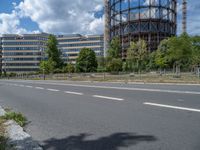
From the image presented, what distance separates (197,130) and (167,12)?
99.0 meters

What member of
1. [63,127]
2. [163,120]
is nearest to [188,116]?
[163,120]

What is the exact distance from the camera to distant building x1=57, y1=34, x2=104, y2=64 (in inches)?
5507

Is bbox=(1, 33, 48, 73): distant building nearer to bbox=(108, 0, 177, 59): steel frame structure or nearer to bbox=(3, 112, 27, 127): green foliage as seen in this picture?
bbox=(108, 0, 177, 59): steel frame structure

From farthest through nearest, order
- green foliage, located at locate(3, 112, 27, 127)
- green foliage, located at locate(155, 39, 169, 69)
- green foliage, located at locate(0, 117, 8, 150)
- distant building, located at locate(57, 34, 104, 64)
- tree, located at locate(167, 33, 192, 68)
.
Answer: distant building, located at locate(57, 34, 104, 64) → green foliage, located at locate(155, 39, 169, 69) → tree, located at locate(167, 33, 192, 68) → green foliage, located at locate(3, 112, 27, 127) → green foliage, located at locate(0, 117, 8, 150)

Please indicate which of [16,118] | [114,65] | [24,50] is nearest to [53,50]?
[114,65]

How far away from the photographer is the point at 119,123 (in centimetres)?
586

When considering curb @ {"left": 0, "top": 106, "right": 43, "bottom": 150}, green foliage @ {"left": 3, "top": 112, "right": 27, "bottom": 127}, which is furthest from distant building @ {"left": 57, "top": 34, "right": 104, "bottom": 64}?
curb @ {"left": 0, "top": 106, "right": 43, "bottom": 150}

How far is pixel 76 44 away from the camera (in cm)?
14375

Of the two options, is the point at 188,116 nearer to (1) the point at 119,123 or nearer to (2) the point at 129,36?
(1) the point at 119,123

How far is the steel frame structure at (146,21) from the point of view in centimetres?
9500

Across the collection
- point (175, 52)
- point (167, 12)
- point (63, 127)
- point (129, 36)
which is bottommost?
point (63, 127)

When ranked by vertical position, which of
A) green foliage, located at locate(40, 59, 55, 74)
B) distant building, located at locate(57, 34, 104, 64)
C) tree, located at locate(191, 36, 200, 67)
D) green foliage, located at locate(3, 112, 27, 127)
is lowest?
green foliage, located at locate(3, 112, 27, 127)

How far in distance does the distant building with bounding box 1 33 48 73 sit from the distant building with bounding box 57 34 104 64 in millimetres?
13299

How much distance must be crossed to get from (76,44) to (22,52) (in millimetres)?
29707
